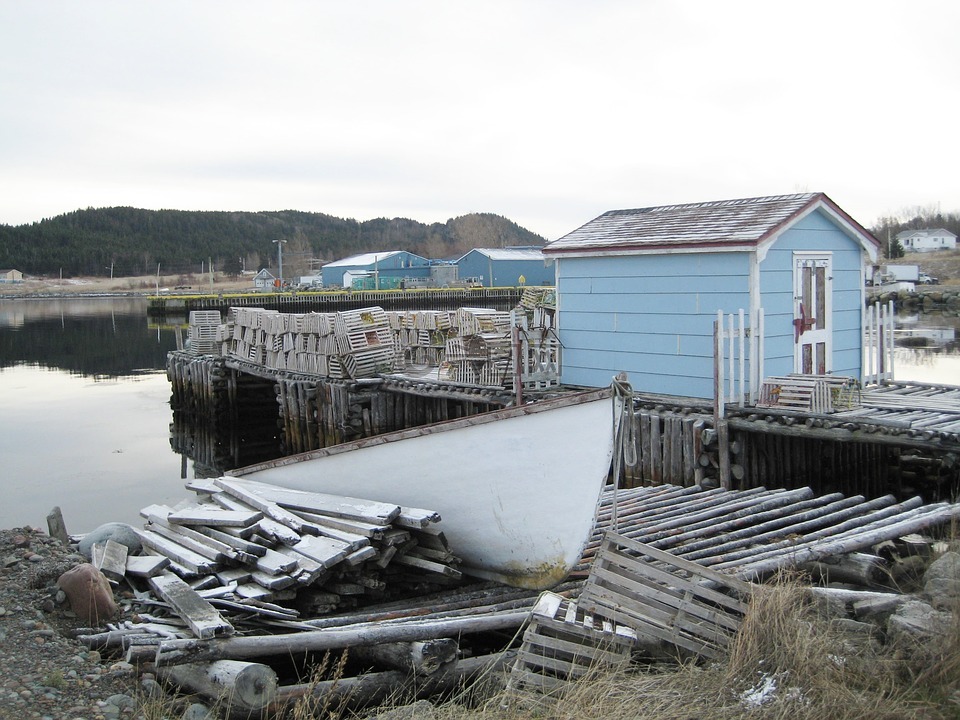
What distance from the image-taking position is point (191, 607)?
7.62 metres

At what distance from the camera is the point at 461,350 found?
21438 millimetres

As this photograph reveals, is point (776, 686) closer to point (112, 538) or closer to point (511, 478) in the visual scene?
point (511, 478)

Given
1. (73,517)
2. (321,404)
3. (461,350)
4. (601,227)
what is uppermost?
(601,227)

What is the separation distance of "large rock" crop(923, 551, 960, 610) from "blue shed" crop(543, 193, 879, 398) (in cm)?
716

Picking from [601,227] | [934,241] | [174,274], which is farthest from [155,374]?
[174,274]

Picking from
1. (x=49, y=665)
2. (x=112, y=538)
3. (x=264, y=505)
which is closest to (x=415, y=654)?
(x=49, y=665)

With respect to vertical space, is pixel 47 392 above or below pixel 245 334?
below

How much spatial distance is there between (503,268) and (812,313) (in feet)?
244

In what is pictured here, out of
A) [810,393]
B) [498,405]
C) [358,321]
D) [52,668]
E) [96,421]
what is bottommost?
[96,421]

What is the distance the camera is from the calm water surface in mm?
20344

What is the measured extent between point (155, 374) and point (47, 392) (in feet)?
23.5

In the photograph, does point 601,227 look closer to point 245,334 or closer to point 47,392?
point 245,334

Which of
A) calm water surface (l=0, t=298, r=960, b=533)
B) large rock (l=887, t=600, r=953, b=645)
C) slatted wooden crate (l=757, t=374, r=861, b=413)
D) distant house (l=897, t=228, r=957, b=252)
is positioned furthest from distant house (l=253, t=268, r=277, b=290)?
large rock (l=887, t=600, r=953, b=645)

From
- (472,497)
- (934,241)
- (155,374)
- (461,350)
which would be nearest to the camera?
(472,497)
